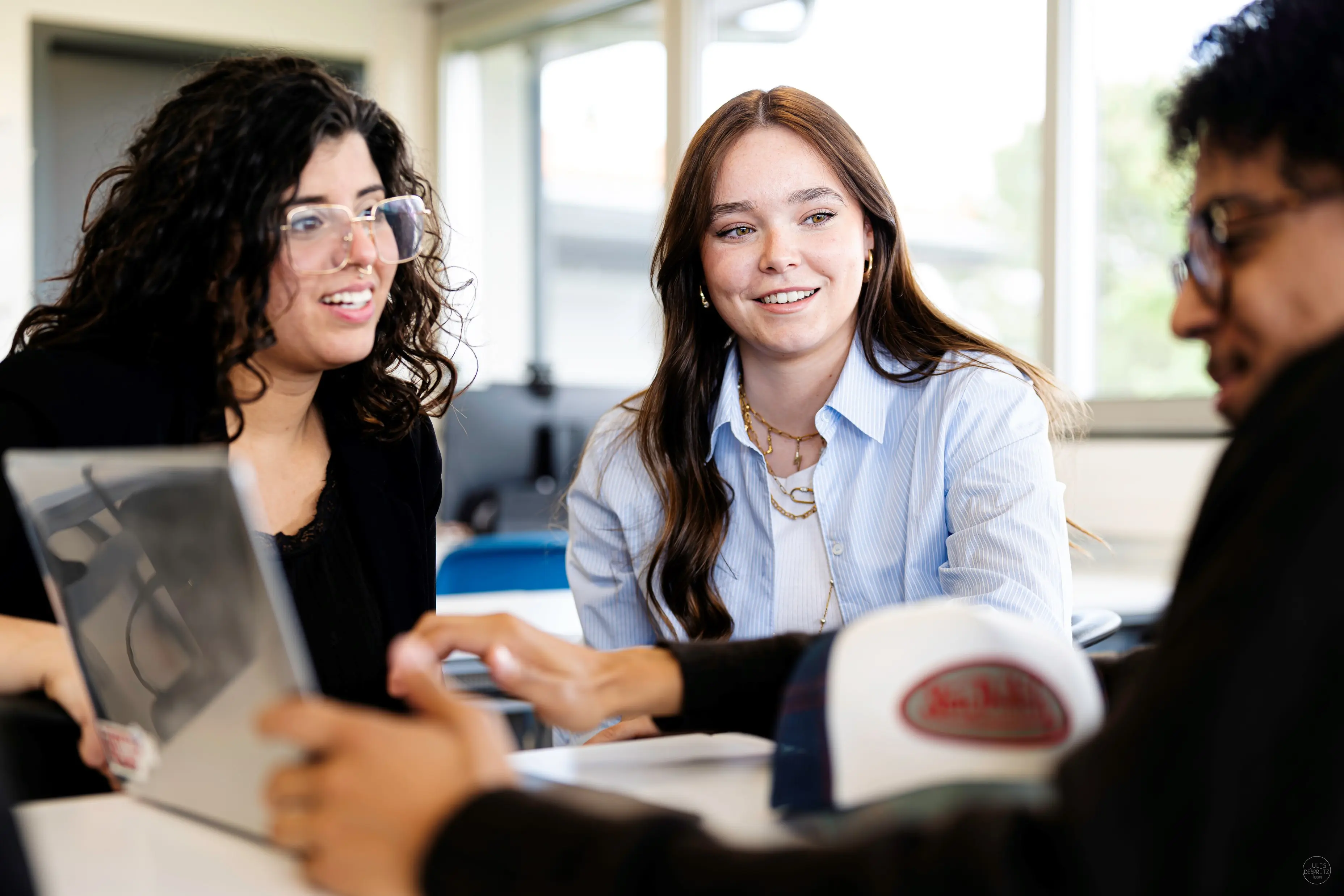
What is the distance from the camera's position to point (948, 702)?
0.82 meters

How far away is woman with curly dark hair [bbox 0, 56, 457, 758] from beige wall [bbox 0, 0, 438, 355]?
10.9ft

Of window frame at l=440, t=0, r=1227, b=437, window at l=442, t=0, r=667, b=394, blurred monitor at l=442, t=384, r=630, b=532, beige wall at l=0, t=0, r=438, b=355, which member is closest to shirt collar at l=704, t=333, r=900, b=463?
blurred monitor at l=442, t=384, r=630, b=532

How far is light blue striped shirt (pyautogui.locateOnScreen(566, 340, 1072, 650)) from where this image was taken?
159cm

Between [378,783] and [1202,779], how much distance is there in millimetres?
A: 438

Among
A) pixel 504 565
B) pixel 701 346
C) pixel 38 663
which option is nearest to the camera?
pixel 38 663

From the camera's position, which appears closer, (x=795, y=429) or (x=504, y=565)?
(x=795, y=429)

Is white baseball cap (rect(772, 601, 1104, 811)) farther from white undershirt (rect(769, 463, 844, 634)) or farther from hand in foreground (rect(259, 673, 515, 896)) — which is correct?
white undershirt (rect(769, 463, 844, 634))

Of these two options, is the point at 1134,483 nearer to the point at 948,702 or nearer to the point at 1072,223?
the point at 1072,223

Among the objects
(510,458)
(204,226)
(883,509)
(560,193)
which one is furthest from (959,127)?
(204,226)

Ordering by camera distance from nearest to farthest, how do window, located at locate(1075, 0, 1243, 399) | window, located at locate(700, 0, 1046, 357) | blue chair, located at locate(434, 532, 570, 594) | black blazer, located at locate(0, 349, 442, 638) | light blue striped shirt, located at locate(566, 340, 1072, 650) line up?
black blazer, located at locate(0, 349, 442, 638), light blue striped shirt, located at locate(566, 340, 1072, 650), blue chair, located at locate(434, 532, 570, 594), window, located at locate(1075, 0, 1243, 399), window, located at locate(700, 0, 1046, 357)

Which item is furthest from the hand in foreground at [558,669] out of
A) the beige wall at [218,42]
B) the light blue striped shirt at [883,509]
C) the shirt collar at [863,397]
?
the beige wall at [218,42]

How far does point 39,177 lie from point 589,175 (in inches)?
90.6

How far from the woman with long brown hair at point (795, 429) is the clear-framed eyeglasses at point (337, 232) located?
49 centimetres

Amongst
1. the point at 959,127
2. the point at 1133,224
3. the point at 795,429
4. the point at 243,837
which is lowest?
the point at 243,837
